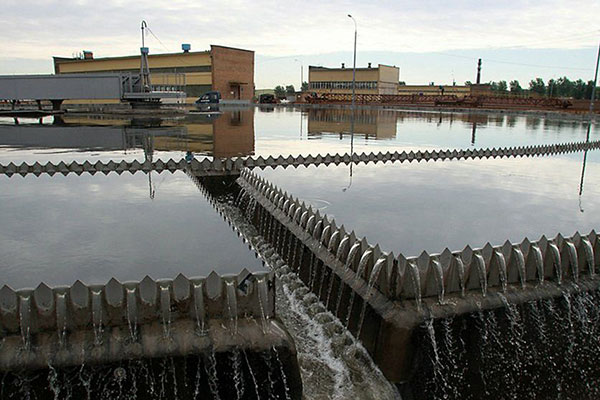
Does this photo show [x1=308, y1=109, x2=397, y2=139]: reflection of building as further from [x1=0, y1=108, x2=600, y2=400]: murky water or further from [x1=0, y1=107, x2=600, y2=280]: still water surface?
[x1=0, y1=108, x2=600, y2=400]: murky water

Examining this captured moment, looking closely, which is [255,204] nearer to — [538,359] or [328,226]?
[328,226]

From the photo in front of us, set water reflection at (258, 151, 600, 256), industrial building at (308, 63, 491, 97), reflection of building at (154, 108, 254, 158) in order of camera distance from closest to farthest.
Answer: water reflection at (258, 151, 600, 256) < reflection of building at (154, 108, 254, 158) < industrial building at (308, 63, 491, 97)

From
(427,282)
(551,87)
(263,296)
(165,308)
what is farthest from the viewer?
(551,87)

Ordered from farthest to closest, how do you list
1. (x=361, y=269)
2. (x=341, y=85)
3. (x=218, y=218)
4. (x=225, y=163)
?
(x=341, y=85) → (x=225, y=163) → (x=218, y=218) → (x=361, y=269)

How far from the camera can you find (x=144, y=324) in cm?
481

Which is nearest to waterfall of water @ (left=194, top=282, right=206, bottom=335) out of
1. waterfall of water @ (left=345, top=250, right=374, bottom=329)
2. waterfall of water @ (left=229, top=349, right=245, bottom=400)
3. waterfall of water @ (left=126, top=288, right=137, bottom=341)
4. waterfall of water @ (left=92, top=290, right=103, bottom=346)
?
waterfall of water @ (left=229, top=349, right=245, bottom=400)

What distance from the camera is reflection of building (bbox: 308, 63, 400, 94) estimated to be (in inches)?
4013

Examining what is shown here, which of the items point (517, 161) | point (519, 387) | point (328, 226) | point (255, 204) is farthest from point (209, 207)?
point (517, 161)

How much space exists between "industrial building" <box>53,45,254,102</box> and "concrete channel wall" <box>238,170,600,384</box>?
233ft

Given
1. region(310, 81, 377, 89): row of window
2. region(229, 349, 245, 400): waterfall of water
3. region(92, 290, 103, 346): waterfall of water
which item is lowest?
region(229, 349, 245, 400): waterfall of water

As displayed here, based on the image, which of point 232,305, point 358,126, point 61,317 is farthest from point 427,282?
point 358,126

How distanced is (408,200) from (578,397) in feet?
22.2

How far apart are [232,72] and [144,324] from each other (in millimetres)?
80218

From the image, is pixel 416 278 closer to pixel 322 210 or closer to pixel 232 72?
pixel 322 210
